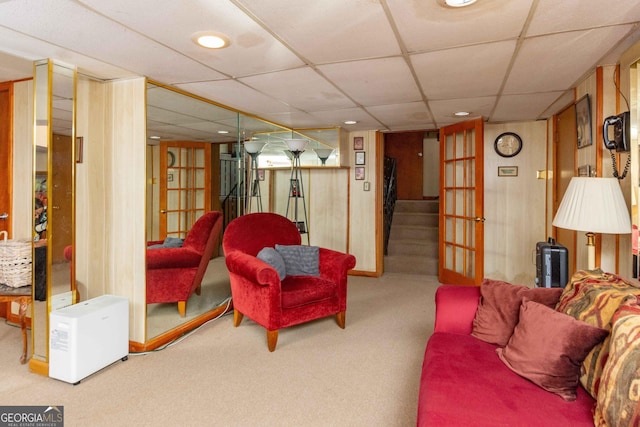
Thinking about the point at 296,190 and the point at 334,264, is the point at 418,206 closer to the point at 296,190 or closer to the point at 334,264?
the point at 296,190

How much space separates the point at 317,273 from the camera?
3.54 meters

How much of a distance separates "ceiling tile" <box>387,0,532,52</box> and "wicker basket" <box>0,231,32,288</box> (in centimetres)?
290

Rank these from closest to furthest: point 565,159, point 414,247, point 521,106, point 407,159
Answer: point 521,106 < point 565,159 < point 414,247 < point 407,159

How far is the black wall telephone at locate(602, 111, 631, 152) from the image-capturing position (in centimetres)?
230

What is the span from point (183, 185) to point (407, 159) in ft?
20.3

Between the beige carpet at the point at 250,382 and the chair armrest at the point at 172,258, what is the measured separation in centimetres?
61

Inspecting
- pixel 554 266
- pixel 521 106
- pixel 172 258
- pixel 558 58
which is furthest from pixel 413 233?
pixel 172 258

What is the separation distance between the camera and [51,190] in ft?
8.01

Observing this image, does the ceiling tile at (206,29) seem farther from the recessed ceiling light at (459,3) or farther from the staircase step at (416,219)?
the staircase step at (416,219)

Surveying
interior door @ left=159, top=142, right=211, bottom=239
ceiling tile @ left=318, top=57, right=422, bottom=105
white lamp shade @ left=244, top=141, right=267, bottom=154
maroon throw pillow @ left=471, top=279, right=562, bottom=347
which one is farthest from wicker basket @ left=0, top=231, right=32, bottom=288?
maroon throw pillow @ left=471, top=279, right=562, bottom=347

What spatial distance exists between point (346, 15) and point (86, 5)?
1.24m

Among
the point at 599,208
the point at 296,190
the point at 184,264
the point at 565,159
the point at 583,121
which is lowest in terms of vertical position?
the point at 184,264

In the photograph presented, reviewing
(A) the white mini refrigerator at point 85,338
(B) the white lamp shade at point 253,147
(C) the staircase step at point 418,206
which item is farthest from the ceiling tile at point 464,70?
(C) the staircase step at point 418,206

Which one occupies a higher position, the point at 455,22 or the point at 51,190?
the point at 455,22
